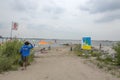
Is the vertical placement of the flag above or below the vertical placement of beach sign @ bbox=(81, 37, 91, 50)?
above

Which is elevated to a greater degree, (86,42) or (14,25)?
(14,25)

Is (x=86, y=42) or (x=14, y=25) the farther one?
(x=86, y=42)

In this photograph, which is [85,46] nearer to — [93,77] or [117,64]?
[117,64]

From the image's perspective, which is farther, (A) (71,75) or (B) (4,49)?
(B) (4,49)

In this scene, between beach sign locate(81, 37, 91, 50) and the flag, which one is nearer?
the flag

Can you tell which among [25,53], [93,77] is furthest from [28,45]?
[93,77]

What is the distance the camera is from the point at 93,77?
11.4 metres

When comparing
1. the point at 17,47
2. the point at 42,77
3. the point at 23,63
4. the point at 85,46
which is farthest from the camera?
the point at 85,46

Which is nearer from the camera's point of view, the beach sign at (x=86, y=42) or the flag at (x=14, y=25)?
the flag at (x=14, y=25)

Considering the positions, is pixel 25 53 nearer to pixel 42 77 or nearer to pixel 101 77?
pixel 42 77

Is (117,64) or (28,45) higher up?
(28,45)

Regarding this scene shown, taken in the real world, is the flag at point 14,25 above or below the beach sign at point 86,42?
above

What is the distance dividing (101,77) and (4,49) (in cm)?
692

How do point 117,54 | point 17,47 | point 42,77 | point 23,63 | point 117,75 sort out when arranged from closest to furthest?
point 42,77, point 117,75, point 23,63, point 17,47, point 117,54
